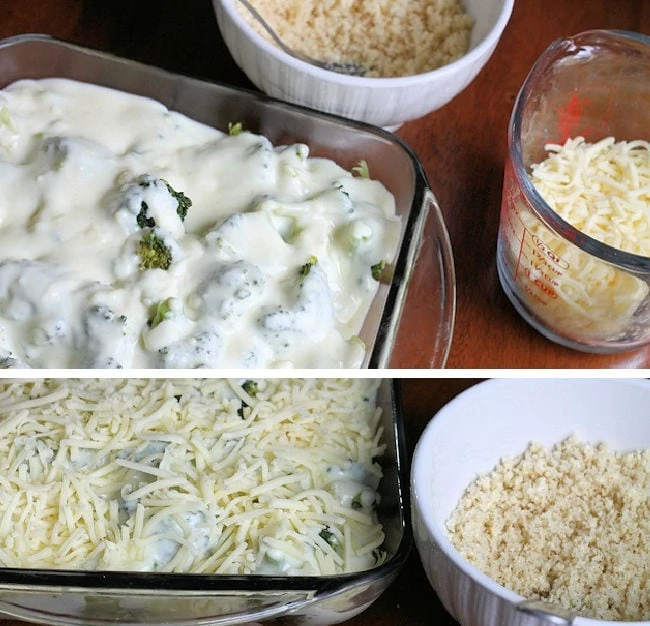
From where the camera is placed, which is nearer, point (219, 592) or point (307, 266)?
point (219, 592)

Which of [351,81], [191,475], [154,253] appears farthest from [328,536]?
[351,81]

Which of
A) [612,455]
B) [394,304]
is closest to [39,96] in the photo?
[394,304]

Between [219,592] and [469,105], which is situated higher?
[469,105]

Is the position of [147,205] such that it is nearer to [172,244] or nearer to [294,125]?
[172,244]

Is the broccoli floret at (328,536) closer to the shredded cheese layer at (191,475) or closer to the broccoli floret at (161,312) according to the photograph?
the shredded cheese layer at (191,475)

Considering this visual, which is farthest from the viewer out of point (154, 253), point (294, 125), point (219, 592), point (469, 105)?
point (469, 105)

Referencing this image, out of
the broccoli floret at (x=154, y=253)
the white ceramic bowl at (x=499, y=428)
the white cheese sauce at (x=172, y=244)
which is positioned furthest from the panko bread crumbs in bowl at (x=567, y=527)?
the broccoli floret at (x=154, y=253)
